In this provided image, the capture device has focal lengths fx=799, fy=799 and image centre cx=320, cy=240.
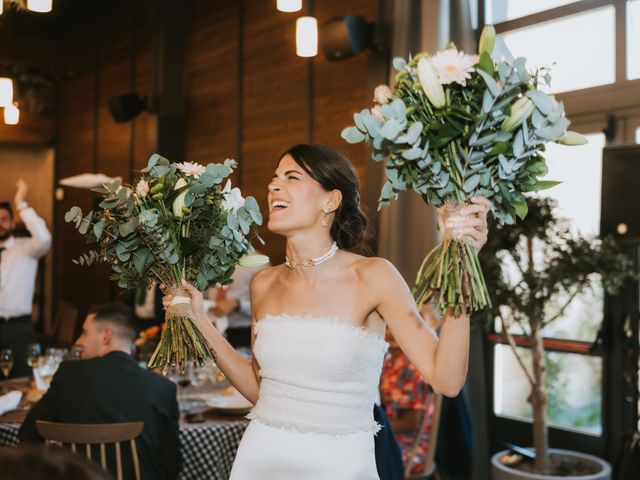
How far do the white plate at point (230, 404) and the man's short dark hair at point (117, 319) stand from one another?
0.47 metres

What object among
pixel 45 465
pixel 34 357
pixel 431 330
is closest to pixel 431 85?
pixel 431 330

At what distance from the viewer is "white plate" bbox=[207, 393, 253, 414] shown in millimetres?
3447

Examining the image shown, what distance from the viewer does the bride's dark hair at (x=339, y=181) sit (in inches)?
85.7

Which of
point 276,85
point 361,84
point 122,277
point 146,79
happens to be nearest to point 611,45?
point 361,84

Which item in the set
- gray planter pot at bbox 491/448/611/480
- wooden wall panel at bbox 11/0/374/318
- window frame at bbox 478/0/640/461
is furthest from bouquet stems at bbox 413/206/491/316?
wooden wall panel at bbox 11/0/374/318

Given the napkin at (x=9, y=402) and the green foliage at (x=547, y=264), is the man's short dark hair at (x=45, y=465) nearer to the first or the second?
the napkin at (x=9, y=402)

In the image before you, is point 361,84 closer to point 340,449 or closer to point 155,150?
point 155,150

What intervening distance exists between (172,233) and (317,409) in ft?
1.95

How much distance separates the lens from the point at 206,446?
3.28 meters

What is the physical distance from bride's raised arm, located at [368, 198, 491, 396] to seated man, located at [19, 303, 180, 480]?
4.41ft

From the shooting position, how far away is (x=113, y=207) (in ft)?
6.73

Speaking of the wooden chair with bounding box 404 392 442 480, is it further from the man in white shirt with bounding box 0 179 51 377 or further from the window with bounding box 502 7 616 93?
the man in white shirt with bounding box 0 179 51 377

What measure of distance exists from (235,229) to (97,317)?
1440 mm

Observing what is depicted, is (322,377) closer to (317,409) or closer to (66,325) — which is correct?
(317,409)
